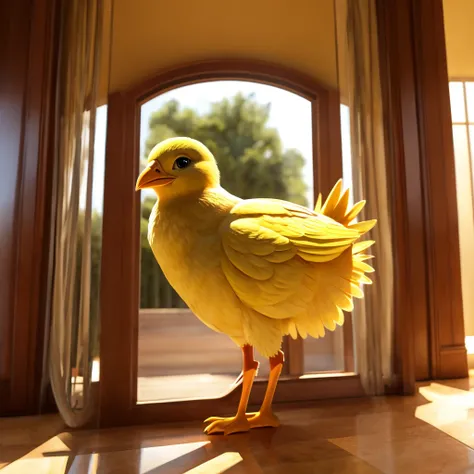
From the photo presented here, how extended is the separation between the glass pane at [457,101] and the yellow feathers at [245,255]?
1092mm

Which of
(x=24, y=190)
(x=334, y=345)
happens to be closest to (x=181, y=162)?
(x=24, y=190)

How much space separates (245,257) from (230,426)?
0.37m

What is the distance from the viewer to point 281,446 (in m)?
0.85

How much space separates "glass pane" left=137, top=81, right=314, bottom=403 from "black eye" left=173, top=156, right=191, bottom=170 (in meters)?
0.37

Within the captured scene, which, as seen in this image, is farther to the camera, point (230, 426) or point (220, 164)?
point (220, 164)

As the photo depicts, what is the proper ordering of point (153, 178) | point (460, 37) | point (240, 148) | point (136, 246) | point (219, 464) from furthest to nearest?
point (460, 37), point (240, 148), point (136, 246), point (153, 178), point (219, 464)

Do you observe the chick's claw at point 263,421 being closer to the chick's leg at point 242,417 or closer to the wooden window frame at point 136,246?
the chick's leg at point 242,417

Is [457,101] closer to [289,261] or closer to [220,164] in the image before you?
[220,164]

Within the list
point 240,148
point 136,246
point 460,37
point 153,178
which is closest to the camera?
point 153,178

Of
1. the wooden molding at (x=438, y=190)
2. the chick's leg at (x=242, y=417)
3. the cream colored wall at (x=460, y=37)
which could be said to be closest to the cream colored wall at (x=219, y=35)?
the wooden molding at (x=438, y=190)

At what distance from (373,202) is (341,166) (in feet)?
0.50

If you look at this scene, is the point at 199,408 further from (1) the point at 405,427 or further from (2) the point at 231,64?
(2) the point at 231,64

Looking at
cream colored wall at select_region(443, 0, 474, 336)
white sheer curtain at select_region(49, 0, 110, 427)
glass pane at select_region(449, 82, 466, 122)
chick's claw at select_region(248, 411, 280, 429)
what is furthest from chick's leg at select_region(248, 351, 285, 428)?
glass pane at select_region(449, 82, 466, 122)

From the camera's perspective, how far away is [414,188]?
1466 millimetres
